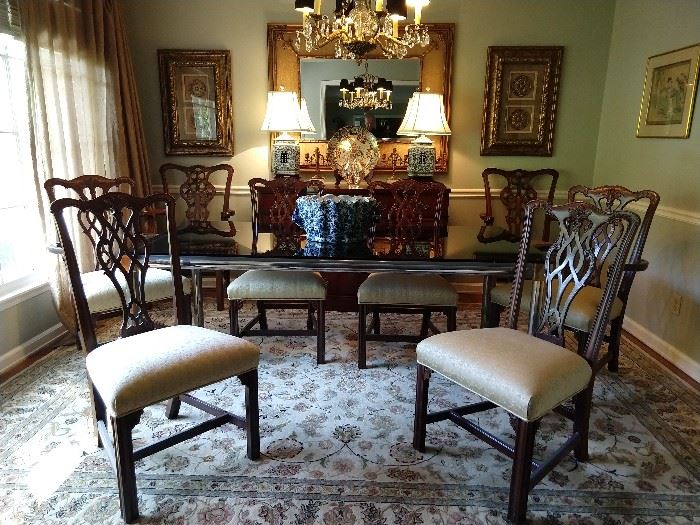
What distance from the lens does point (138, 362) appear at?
1.61 m

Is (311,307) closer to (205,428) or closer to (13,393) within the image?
(205,428)

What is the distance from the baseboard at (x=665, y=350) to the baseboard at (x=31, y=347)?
11.8 ft

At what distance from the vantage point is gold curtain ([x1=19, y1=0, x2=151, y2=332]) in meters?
2.78

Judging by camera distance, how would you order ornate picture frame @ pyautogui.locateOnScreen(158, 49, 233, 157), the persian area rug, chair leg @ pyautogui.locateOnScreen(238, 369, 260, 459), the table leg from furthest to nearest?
ornate picture frame @ pyautogui.locateOnScreen(158, 49, 233, 157) → the table leg → chair leg @ pyautogui.locateOnScreen(238, 369, 260, 459) → the persian area rug

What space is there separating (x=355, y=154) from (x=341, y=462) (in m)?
2.24

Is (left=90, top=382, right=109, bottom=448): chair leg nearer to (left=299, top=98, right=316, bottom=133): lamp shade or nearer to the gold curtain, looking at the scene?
the gold curtain

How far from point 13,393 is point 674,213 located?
364 cm

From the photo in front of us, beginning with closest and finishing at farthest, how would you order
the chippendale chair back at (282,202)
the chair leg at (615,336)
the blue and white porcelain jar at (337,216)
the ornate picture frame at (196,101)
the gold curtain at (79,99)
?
the blue and white porcelain jar at (337,216) < the chair leg at (615,336) < the gold curtain at (79,99) < the chippendale chair back at (282,202) < the ornate picture frame at (196,101)

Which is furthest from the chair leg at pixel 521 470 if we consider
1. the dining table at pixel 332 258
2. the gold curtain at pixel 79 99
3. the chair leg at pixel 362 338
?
the gold curtain at pixel 79 99

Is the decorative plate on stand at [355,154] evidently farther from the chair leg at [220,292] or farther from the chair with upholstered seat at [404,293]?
the chair leg at [220,292]

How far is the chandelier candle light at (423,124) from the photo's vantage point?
11.8ft

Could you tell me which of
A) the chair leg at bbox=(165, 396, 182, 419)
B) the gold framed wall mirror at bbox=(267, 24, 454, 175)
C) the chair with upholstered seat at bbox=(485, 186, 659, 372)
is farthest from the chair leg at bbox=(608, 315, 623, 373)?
the chair leg at bbox=(165, 396, 182, 419)

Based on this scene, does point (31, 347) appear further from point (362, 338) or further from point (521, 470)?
point (521, 470)

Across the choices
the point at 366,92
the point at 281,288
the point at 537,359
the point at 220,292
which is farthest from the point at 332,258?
the point at 366,92
